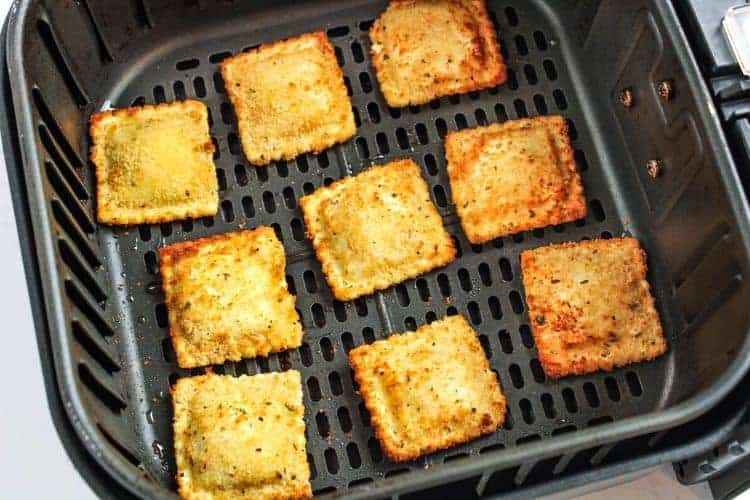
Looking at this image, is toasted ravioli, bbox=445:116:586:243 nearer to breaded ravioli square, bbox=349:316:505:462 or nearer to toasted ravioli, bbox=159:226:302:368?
breaded ravioli square, bbox=349:316:505:462

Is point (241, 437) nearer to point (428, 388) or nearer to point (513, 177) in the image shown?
point (428, 388)

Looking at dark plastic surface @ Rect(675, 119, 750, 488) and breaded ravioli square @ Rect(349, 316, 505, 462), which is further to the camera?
breaded ravioli square @ Rect(349, 316, 505, 462)

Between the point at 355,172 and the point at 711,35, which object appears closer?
the point at 711,35

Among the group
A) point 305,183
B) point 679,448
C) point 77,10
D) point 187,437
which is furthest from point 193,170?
point 679,448

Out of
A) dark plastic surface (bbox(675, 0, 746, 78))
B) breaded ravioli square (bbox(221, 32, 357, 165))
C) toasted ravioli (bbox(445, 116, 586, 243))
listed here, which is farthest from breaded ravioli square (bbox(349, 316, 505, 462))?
dark plastic surface (bbox(675, 0, 746, 78))

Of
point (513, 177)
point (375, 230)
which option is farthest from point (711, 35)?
point (375, 230)

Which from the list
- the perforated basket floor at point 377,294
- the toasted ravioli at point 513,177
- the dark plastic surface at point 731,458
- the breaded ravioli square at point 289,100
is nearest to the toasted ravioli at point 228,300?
the perforated basket floor at point 377,294
